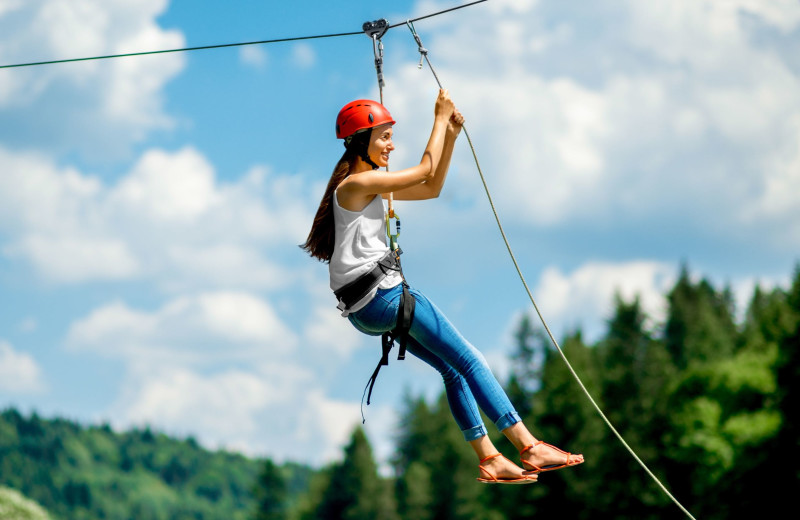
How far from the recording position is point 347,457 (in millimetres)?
70750

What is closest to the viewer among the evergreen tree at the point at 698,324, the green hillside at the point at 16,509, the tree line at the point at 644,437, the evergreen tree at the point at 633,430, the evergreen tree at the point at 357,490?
the tree line at the point at 644,437

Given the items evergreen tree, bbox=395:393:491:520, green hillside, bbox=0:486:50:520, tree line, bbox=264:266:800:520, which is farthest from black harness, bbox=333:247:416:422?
evergreen tree, bbox=395:393:491:520

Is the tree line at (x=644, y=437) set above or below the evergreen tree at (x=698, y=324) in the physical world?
below

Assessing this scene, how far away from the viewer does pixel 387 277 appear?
282 inches

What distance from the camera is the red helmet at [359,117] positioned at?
7344 millimetres

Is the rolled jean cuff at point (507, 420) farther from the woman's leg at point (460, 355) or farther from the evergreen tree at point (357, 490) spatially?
the evergreen tree at point (357, 490)

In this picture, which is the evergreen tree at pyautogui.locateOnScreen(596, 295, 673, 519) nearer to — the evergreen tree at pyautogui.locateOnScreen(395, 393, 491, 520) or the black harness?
the evergreen tree at pyautogui.locateOnScreen(395, 393, 491, 520)

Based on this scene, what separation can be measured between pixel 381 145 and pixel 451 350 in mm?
1533

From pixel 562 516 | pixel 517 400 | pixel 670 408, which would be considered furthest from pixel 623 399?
pixel 517 400

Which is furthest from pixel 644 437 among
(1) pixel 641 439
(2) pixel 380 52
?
(2) pixel 380 52

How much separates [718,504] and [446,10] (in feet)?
109

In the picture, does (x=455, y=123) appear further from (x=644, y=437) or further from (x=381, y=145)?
(x=644, y=437)

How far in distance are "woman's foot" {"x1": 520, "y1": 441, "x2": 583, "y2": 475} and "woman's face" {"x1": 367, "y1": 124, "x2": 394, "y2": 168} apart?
224cm

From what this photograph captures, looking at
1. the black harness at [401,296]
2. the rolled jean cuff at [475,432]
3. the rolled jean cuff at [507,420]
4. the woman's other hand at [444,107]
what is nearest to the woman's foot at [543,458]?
the rolled jean cuff at [507,420]
